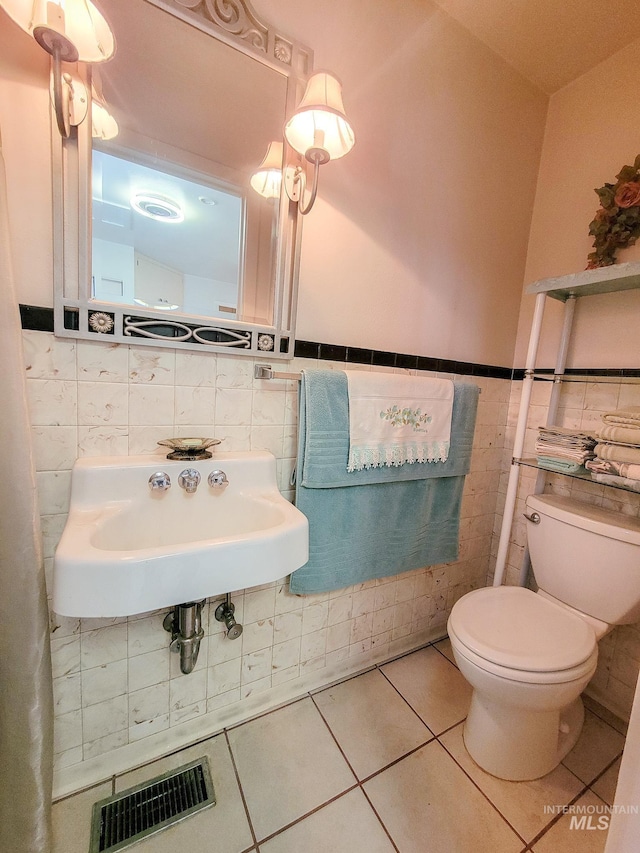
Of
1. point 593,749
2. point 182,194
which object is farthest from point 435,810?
point 182,194

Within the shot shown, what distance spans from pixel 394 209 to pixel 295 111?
450 mm

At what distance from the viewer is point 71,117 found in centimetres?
78

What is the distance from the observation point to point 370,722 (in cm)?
124

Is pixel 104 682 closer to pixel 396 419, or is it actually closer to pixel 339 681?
pixel 339 681

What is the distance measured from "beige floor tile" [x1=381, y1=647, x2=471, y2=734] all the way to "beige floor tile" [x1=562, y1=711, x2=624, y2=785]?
34cm

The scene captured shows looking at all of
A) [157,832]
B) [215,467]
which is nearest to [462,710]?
[157,832]

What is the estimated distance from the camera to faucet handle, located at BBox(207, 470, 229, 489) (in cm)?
97

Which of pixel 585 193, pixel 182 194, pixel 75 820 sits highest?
pixel 585 193

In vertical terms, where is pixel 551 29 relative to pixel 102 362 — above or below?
above

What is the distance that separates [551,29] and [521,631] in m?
2.09

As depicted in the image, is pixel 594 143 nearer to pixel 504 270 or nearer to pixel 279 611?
pixel 504 270

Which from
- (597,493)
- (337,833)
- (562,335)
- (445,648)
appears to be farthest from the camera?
(445,648)

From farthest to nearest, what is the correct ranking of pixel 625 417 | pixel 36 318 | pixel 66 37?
1. pixel 625 417
2. pixel 36 318
3. pixel 66 37

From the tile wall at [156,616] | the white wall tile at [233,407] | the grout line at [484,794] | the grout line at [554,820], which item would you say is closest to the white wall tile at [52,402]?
the tile wall at [156,616]
